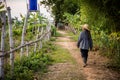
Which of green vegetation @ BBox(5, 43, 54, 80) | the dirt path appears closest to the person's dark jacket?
the dirt path

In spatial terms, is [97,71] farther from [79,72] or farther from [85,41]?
[85,41]

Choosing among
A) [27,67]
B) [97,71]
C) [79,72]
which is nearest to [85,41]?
[97,71]

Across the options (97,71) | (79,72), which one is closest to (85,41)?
(97,71)

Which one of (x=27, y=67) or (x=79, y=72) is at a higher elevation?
(x=27, y=67)

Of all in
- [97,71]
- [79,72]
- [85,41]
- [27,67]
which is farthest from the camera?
[85,41]

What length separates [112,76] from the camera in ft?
33.4

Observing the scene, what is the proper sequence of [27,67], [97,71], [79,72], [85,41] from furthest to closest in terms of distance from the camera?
1. [85,41]
2. [97,71]
3. [79,72]
4. [27,67]

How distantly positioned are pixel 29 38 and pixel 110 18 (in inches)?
196

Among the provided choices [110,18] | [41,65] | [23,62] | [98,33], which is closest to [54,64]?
[41,65]

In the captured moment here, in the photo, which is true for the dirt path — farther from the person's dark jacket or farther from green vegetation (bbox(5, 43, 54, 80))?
the person's dark jacket

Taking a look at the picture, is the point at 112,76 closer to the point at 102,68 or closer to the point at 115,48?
the point at 102,68

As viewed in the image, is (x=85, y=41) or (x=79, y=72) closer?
(x=79, y=72)

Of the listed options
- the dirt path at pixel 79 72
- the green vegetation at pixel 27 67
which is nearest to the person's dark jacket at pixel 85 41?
the dirt path at pixel 79 72

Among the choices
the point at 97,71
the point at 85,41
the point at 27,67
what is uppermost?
the point at 85,41
